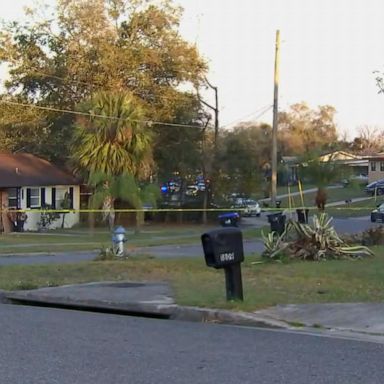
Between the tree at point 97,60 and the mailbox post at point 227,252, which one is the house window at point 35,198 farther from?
the mailbox post at point 227,252

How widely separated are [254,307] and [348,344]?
2.38 m

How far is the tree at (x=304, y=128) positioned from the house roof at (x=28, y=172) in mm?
69586

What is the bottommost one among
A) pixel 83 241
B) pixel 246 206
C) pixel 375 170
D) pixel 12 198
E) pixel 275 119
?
pixel 83 241

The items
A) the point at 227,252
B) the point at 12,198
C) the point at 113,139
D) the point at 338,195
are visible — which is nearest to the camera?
the point at 227,252

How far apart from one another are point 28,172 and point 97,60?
9.02 metres

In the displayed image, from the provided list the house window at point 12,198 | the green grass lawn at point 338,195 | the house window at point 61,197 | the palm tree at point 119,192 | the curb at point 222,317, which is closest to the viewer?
the curb at point 222,317

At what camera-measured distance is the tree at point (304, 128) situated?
374 ft

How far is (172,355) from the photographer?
7.66 metres

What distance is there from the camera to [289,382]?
6.41 m

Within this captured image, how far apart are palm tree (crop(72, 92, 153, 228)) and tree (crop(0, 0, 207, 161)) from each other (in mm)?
6853

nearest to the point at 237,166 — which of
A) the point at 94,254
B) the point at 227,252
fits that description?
the point at 94,254

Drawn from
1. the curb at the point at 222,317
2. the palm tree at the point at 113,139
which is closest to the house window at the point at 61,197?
the palm tree at the point at 113,139

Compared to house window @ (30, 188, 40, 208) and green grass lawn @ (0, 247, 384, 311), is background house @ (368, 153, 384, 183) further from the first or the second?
green grass lawn @ (0, 247, 384, 311)

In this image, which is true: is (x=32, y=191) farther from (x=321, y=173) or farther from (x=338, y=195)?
(x=338, y=195)
